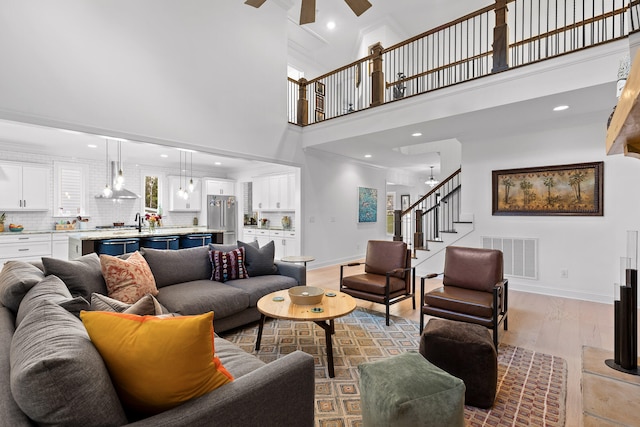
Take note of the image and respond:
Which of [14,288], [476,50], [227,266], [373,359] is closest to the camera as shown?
[14,288]

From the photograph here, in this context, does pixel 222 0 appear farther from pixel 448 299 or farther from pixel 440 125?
pixel 448 299

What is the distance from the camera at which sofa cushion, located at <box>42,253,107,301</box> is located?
230 centimetres

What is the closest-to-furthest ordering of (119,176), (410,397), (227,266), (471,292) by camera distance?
1. (410,397)
2. (471,292)
3. (227,266)
4. (119,176)

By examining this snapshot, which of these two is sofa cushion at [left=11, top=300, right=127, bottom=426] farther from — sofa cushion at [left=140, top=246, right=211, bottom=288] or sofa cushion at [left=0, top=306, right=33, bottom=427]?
sofa cushion at [left=140, top=246, right=211, bottom=288]

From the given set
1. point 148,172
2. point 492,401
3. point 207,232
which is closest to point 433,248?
point 492,401

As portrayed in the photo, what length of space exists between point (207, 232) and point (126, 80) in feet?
9.53

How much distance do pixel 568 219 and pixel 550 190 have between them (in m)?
0.49

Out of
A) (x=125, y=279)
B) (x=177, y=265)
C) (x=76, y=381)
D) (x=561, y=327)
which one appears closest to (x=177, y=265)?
(x=177, y=265)

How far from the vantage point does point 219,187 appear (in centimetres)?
863

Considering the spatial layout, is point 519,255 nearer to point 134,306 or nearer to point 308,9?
point 308,9

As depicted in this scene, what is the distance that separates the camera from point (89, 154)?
649cm

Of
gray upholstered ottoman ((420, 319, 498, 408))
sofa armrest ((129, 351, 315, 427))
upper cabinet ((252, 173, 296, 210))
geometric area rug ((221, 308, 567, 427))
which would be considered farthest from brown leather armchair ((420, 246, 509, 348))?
upper cabinet ((252, 173, 296, 210))

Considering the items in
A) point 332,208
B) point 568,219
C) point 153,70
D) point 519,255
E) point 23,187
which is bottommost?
point 519,255

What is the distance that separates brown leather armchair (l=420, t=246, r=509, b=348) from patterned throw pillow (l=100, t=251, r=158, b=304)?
264 centimetres
